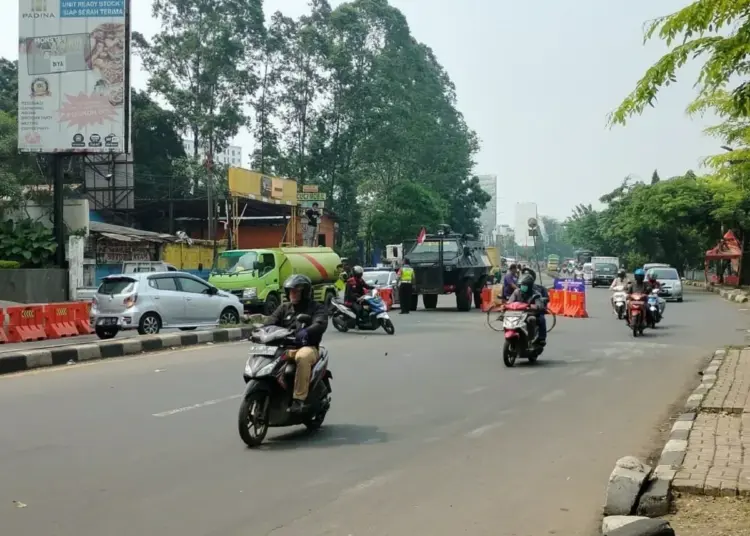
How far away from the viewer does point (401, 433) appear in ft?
26.3

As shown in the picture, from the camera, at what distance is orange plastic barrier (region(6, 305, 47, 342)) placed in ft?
55.9

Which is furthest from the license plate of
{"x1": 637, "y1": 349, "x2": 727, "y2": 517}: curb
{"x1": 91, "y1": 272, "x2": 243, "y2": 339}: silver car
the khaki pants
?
{"x1": 91, "y1": 272, "x2": 243, "y2": 339}: silver car

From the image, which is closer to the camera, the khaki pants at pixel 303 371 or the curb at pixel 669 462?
the curb at pixel 669 462

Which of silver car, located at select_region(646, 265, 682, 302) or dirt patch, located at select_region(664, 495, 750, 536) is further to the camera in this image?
silver car, located at select_region(646, 265, 682, 302)

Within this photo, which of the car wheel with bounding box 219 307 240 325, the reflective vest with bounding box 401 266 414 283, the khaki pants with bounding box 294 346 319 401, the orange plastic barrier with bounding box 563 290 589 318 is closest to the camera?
the khaki pants with bounding box 294 346 319 401

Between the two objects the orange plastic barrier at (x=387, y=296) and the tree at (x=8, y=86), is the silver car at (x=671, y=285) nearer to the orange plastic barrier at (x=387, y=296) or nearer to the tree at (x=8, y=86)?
the orange plastic barrier at (x=387, y=296)

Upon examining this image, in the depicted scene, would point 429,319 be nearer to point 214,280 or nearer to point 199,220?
point 214,280

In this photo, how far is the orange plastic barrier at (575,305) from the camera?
995 inches

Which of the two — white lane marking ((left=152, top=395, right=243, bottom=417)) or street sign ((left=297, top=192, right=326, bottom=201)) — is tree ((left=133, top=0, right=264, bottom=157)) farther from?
white lane marking ((left=152, top=395, right=243, bottom=417))

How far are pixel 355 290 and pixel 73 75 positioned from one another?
34.9 ft

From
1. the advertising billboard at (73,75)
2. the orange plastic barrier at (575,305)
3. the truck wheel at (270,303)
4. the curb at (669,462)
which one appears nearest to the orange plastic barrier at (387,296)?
the truck wheel at (270,303)

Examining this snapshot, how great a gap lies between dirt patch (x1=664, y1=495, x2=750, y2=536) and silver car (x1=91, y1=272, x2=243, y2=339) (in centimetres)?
1375

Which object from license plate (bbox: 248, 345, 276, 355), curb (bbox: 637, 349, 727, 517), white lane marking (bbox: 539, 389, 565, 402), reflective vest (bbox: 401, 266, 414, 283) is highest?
reflective vest (bbox: 401, 266, 414, 283)

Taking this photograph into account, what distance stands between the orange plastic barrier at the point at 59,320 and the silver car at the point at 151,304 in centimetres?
86
